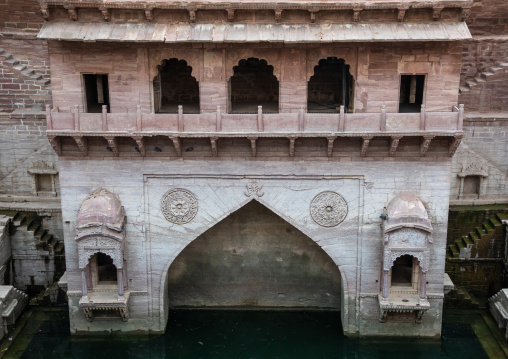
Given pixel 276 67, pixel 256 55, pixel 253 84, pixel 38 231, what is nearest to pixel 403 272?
pixel 276 67

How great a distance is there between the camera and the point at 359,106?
14414 millimetres

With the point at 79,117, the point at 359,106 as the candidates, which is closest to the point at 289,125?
the point at 359,106

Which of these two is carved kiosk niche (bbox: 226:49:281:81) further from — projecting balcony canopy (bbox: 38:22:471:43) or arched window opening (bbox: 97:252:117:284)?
arched window opening (bbox: 97:252:117:284)

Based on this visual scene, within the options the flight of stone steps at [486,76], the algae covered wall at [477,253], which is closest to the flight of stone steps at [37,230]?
the algae covered wall at [477,253]

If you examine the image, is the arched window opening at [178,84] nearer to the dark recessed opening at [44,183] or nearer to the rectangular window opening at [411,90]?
Answer: the dark recessed opening at [44,183]

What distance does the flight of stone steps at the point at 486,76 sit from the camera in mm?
19064

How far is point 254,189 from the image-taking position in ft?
48.4

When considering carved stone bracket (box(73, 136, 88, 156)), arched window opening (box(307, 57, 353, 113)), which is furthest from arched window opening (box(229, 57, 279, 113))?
carved stone bracket (box(73, 136, 88, 156))

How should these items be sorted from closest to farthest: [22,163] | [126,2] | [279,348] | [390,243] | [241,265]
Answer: [126,2], [390,243], [279,348], [241,265], [22,163]

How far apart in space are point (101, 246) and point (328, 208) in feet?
18.3

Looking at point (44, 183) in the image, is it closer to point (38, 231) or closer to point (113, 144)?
point (38, 231)

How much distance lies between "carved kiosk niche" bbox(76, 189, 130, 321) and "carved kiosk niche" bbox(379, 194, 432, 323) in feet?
21.0

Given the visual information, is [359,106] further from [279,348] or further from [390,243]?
[279,348]

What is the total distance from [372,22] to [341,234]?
5.16m
